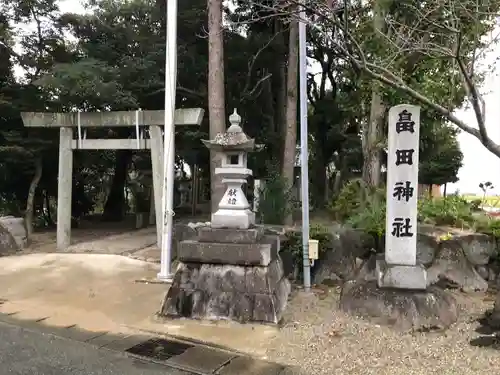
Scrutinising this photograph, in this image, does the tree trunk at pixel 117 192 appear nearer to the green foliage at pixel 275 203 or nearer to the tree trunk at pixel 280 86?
the tree trunk at pixel 280 86

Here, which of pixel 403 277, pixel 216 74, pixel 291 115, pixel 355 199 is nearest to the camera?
pixel 403 277

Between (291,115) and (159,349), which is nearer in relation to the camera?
(159,349)

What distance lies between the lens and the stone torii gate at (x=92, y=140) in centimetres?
876

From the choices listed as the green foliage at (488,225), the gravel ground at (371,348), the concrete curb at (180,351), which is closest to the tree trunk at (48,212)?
the concrete curb at (180,351)

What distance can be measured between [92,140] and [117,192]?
711cm

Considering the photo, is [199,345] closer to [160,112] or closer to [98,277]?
[98,277]

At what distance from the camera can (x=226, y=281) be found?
205 inches

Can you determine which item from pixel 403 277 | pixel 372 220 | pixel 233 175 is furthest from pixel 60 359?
pixel 372 220

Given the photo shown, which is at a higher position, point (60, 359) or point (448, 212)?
point (448, 212)

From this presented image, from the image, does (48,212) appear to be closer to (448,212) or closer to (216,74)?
(216,74)

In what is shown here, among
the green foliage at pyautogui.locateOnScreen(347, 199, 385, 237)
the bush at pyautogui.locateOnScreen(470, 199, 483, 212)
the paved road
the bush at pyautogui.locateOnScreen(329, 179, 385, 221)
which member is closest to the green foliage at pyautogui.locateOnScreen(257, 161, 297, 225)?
the bush at pyautogui.locateOnScreen(329, 179, 385, 221)

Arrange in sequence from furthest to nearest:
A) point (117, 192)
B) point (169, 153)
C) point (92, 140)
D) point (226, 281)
Answer: point (117, 192) → point (92, 140) → point (169, 153) → point (226, 281)

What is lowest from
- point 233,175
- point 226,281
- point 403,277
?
point 226,281

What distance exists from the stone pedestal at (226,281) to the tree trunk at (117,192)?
11.1m
